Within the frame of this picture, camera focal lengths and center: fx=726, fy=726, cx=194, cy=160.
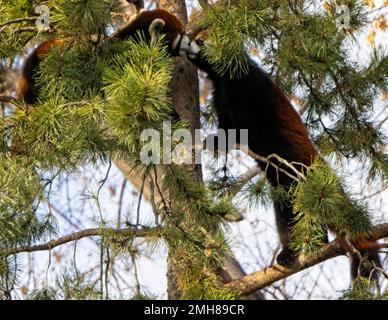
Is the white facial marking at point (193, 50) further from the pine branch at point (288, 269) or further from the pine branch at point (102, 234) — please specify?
the pine branch at point (102, 234)

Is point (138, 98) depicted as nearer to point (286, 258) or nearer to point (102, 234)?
point (102, 234)

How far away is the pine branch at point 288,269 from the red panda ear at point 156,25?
163 centimetres

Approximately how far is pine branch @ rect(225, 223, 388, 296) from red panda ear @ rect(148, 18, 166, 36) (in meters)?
1.63

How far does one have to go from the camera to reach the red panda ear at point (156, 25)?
4457mm

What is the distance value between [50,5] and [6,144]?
2.59 ft

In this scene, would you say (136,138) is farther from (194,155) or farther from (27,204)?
(194,155)

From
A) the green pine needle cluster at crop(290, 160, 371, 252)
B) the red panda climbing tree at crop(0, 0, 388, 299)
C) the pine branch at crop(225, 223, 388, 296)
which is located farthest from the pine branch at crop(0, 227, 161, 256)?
the pine branch at crop(225, 223, 388, 296)

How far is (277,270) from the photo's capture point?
3836 millimetres

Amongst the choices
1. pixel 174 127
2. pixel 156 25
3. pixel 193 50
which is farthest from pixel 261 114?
pixel 174 127

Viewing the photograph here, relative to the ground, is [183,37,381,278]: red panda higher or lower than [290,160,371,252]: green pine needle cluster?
higher

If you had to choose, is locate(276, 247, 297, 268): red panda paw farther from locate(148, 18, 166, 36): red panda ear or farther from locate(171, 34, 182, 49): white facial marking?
locate(148, 18, 166, 36): red panda ear

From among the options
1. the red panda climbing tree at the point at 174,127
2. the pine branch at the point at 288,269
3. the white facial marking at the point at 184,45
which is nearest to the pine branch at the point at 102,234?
the red panda climbing tree at the point at 174,127

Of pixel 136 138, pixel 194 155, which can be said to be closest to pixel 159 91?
pixel 136 138

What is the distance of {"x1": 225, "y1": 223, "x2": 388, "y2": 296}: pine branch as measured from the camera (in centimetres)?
357
